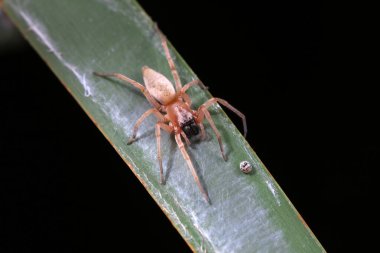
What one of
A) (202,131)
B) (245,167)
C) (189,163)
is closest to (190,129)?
(202,131)

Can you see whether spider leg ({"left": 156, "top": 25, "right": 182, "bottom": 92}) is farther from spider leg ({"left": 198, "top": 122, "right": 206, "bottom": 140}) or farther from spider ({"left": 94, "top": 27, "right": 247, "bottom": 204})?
spider leg ({"left": 198, "top": 122, "right": 206, "bottom": 140})

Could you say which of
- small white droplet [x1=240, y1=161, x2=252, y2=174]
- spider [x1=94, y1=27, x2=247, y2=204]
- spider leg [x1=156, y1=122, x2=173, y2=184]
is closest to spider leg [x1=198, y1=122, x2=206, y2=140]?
spider [x1=94, y1=27, x2=247, y2=204]

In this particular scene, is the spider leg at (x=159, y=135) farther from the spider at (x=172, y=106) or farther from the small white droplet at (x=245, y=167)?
the small white droplet at (x=245, y=167)

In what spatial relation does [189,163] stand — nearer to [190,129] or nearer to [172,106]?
[190,129]

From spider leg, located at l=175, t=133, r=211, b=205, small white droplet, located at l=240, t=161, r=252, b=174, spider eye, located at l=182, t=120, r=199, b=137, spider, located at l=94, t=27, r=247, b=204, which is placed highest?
spider, located at l=94, t=27, r=247, b=204

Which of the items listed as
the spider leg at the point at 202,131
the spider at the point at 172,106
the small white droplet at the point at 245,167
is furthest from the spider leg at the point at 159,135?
the small white droplet at the point at 245,167

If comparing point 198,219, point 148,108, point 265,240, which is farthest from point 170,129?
point 265,240
